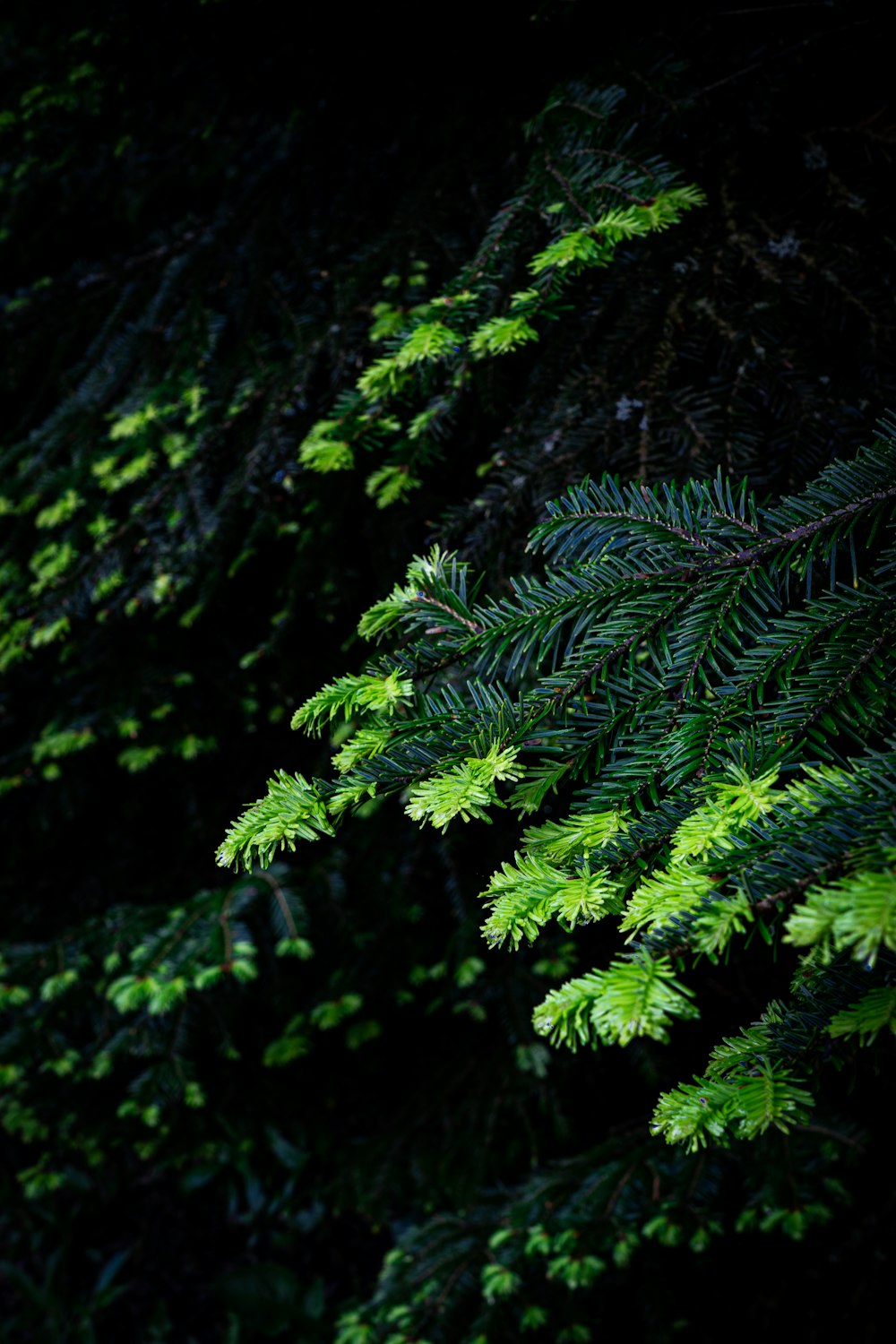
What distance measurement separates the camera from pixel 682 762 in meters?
0.82

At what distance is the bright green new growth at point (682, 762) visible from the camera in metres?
0.63

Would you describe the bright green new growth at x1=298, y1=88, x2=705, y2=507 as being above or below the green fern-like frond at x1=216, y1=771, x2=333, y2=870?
above

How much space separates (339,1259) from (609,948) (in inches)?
92.4

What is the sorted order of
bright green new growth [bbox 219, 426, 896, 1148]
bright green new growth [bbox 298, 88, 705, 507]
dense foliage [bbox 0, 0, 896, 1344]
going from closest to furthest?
bright green new growth [bbox 219, 426, 896, 1148]
dense foliage [bbox 0, 0, 896, 1344]
bright green new growth [bbox 298, 88, 705, 507]

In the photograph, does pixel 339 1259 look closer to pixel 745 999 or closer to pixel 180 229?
pixel 745 999

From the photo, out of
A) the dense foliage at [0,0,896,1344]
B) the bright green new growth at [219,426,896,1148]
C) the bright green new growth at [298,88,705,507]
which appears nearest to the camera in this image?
the bright green new growth at [219,426,896,1148]

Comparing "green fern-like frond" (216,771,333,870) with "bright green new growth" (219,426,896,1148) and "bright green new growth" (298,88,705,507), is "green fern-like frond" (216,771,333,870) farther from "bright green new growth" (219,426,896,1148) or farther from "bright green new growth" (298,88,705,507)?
"bright green new growth" (298,88,705,507)

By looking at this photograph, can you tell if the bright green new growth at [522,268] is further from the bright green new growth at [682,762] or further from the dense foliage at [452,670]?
the bright green new growth at [682,762]

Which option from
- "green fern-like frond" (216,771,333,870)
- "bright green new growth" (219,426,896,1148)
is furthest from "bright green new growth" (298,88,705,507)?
"green fern-like frond" (216,771,333,870)

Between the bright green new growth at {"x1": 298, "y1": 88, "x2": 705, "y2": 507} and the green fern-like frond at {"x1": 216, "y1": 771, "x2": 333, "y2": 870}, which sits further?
the bright green new growth at {"x1": 298, "y1": 88, "x2": 705, "y2": 507}

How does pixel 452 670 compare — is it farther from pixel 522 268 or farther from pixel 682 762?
pixel 522 268

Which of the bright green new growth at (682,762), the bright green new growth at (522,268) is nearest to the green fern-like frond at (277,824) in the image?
the bright green new growth at (682,762)

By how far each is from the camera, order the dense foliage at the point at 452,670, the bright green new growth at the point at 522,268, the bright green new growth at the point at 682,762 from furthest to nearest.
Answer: the bright green new growth at the point at 522,268 < the dense foliage at the point at 452,670 < the bright green new growth at the point at 682,762

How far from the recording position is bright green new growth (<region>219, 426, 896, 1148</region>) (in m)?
0.63
